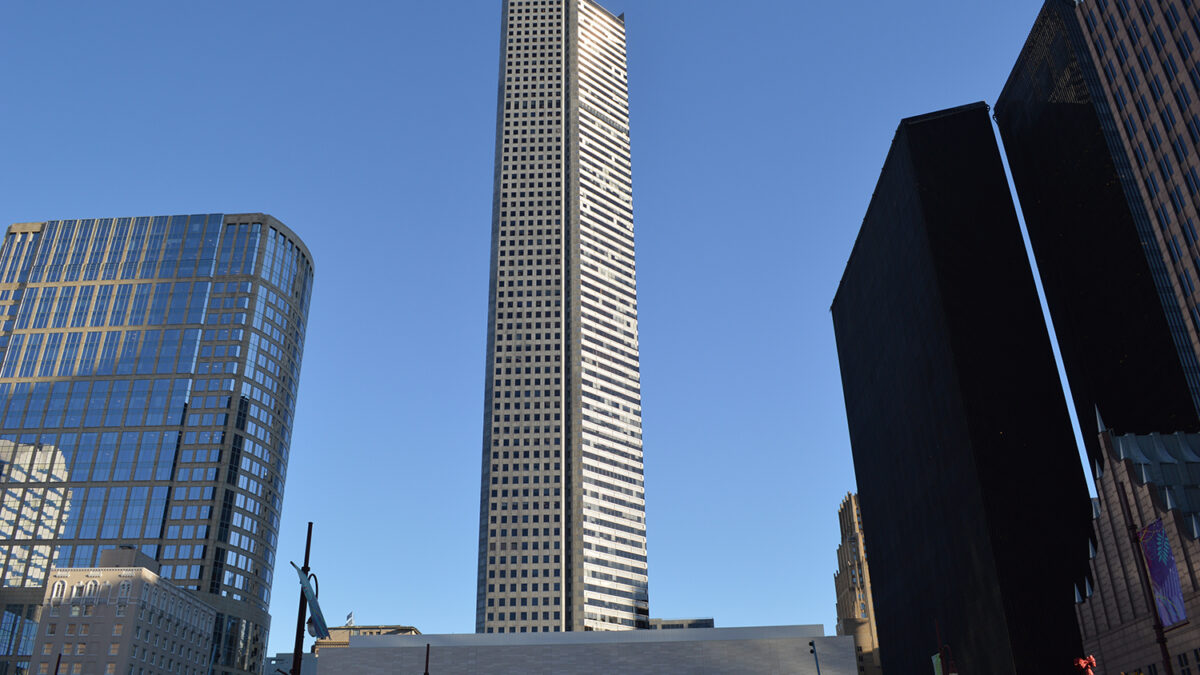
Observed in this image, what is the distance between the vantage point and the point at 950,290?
353 feet

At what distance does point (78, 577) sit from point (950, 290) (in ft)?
431

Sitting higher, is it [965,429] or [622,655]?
[965,429]

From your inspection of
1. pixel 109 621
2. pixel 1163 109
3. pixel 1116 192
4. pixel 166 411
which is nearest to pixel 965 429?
pixel 1163 109

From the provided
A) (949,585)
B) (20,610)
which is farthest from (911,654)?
(20,610)

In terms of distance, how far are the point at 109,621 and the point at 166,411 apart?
52240 millimetres

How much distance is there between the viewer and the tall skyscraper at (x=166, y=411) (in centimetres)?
17050

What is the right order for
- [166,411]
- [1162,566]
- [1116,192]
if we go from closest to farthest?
[1162,566], [1116,192], [166,411]

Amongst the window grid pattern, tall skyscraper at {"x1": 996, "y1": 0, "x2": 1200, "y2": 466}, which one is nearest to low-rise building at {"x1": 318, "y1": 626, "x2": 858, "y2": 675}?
tall skyscraper at {"x1": 996, "y1": 0, "x2": 1200, "y2": 466}

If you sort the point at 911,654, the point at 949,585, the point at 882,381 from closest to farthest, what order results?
the point at 949,585, the point at 911,654, the point at 882,381

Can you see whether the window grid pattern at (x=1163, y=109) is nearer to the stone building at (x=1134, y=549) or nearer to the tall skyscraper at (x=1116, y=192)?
the tall skyscraper at (x=1116, y=192)

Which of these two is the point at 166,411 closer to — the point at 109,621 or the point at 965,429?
the point at 109,621

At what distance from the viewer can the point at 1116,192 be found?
12100 cm

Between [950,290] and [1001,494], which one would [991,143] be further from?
[1001,494]

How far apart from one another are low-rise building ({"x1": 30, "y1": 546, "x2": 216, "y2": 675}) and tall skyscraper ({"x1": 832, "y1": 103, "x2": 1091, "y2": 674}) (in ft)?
363
